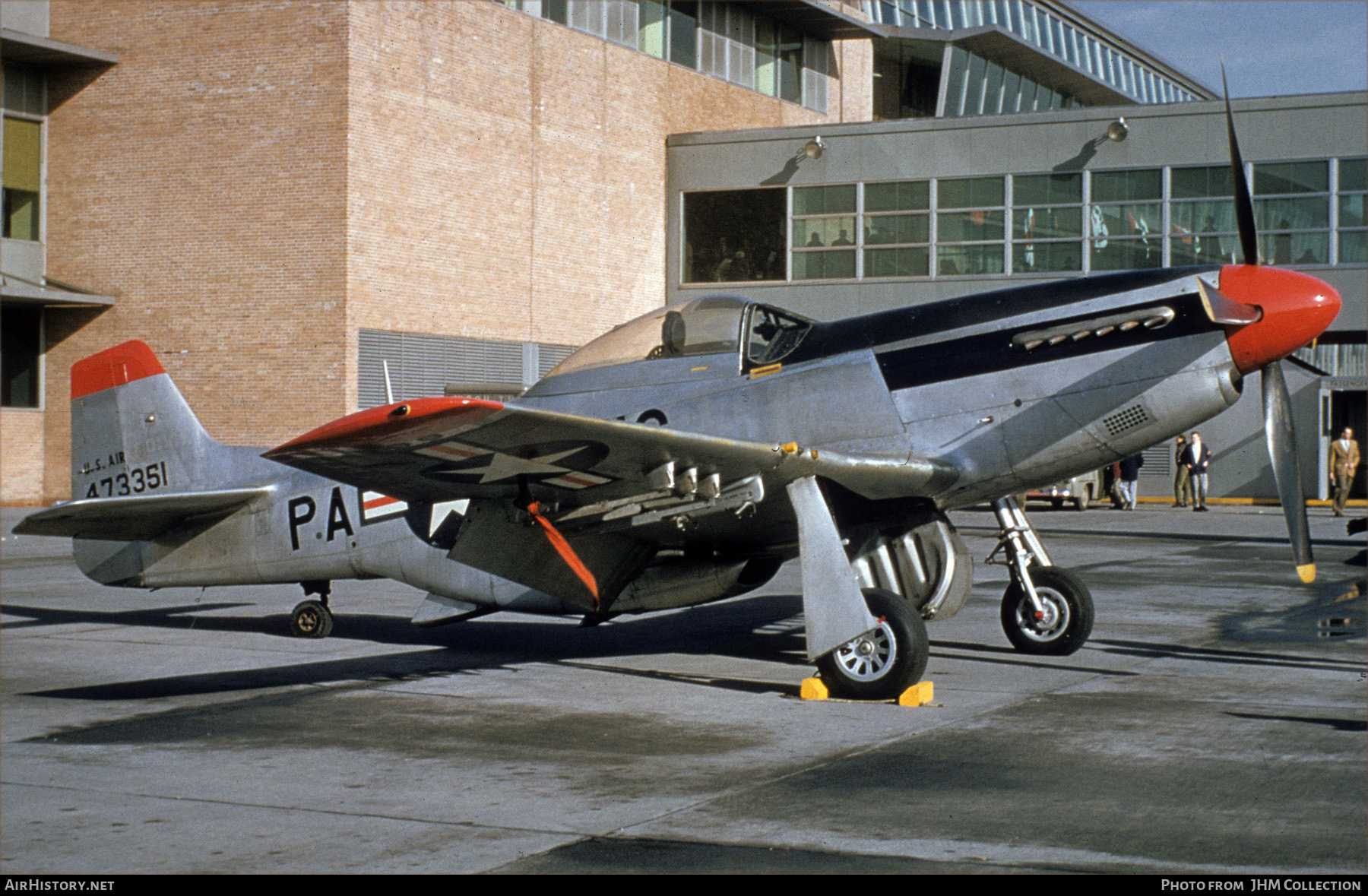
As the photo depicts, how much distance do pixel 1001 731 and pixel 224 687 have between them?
4598 millimetres

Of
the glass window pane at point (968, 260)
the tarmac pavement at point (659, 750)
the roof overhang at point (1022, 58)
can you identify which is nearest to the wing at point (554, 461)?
the tarmac pavement at point (659, 750)

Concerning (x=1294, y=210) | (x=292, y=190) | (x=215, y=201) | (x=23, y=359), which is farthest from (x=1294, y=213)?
(x=23, y=359)

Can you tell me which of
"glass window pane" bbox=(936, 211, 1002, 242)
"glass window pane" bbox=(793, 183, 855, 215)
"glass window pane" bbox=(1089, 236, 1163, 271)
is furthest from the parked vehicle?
"glass window pane" bbox=(793, 183, 855, 215)

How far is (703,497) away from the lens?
7707 mm

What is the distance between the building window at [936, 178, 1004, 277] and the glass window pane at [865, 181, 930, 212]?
1.28ft

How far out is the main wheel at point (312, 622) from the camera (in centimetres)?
1056

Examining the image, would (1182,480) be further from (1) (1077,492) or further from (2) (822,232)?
(2) (822,232)

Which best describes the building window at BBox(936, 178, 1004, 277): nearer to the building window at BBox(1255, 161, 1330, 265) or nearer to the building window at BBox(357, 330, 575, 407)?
the building window at BBox(1255, 161, 1330, 265)

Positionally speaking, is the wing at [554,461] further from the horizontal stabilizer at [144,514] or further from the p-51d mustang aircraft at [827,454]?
the horizontal stabilizer at [144,514]

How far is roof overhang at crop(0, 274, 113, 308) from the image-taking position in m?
28.1

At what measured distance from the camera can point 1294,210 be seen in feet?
99.0

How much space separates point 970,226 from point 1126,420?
1006 inches

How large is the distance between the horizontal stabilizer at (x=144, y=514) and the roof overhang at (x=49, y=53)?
21.0 meters

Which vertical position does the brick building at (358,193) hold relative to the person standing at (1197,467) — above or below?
above
